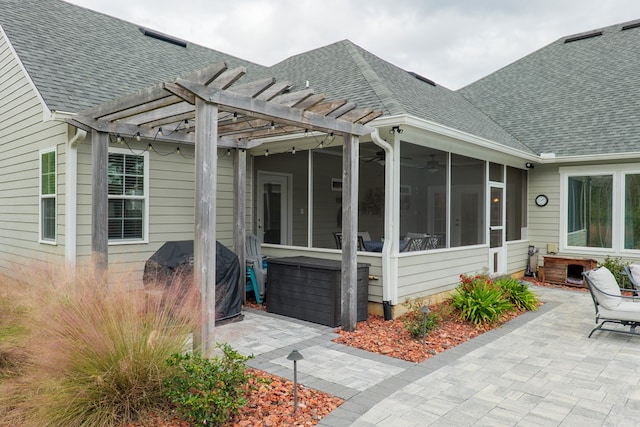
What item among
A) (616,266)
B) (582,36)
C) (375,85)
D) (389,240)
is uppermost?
(582,36)

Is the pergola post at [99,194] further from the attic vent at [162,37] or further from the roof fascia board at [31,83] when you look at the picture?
the attic vent at [162,37]

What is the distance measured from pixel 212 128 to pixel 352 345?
2731 millimetres

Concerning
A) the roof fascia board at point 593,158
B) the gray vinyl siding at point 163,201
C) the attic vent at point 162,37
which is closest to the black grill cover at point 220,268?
the gray vinyl siding at point 163,201

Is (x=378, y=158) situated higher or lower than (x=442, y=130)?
lower

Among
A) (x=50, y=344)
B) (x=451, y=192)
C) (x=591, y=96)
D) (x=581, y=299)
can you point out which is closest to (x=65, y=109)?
(x=50, y=344)

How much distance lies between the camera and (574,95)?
1053cm

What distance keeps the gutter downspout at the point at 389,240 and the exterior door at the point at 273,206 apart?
7.53ft

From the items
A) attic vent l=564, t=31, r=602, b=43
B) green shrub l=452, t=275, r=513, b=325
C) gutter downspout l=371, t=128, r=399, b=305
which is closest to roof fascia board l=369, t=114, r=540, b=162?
gutter downspout l=371, t=128, r=399, b=305

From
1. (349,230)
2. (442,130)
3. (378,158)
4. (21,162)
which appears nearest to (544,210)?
(442,130)

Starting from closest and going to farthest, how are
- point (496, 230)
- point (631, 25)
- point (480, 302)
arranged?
point (480, 302), point (496, 230), point (631, 25)

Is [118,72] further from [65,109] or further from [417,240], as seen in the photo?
[417,240]

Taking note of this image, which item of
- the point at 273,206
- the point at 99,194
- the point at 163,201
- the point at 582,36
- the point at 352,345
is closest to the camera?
the point at 352,345

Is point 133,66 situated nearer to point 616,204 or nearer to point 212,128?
point 212,128

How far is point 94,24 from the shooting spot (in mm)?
8484
